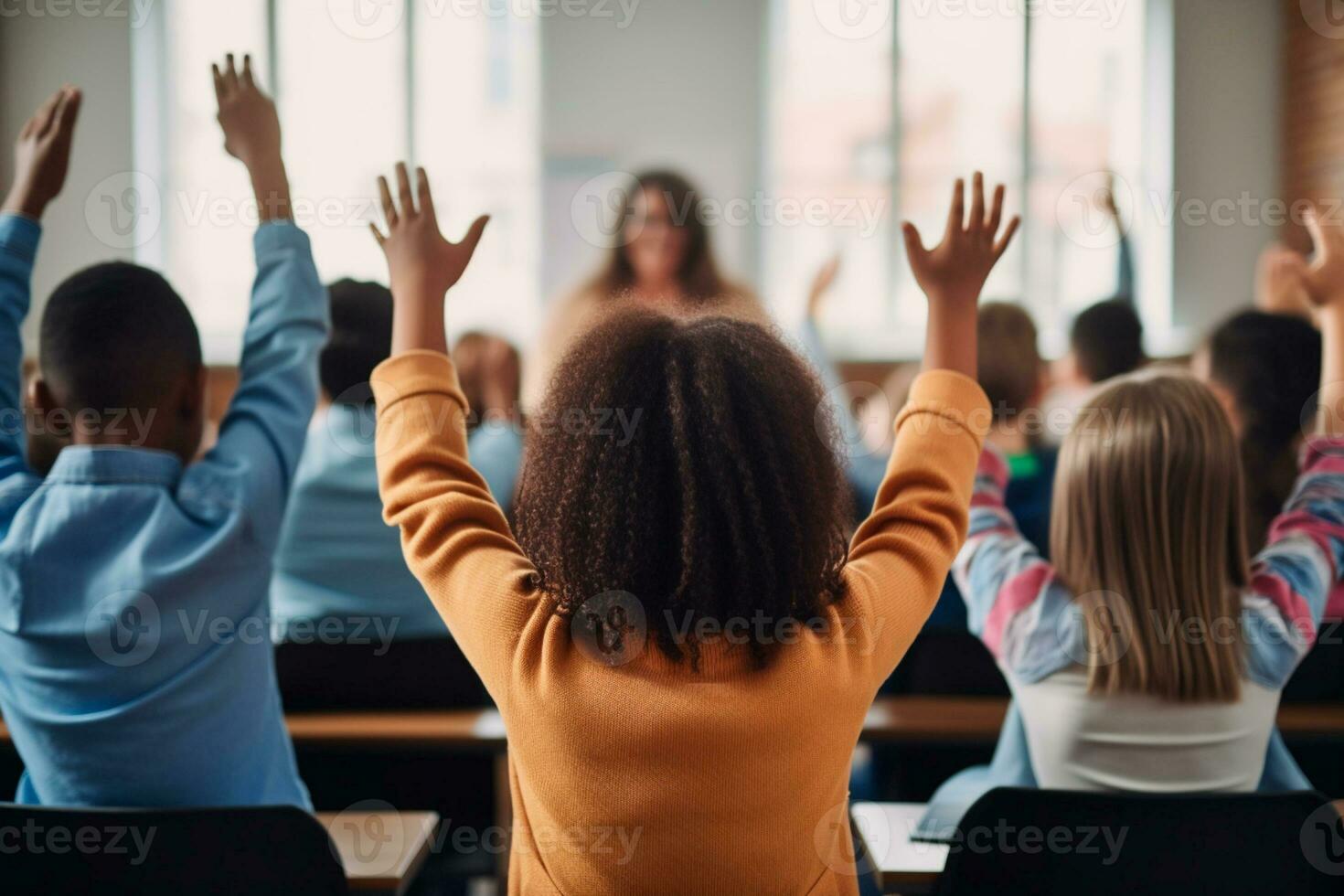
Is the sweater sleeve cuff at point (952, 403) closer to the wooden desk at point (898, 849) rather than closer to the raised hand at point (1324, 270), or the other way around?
the wooden desk at point (898, 849)

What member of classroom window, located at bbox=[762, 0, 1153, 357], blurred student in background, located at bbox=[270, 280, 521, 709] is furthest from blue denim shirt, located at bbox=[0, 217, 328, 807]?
classroom window, located at bbox=[762, 0, 1153, 357]

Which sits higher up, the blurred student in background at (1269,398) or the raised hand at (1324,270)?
the raised hand at (1324,270)

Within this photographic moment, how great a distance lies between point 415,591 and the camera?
208 centimetres

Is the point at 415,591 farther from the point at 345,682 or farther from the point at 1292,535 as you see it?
the point at 1292,535

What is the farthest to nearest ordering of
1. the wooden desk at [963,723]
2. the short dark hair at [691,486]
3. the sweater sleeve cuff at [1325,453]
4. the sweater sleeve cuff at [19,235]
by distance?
the wooden desk at [963,723], the sweater sleeve cuff at [1325,453], the sweater sleeve cuff at [19,235], the short dark hair at [691,486]

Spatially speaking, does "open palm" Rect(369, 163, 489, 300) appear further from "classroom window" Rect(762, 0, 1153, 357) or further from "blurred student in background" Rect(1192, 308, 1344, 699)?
"classroom window" Rect(762, 0, 1153, 357)

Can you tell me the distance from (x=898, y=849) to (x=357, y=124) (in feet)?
20.5

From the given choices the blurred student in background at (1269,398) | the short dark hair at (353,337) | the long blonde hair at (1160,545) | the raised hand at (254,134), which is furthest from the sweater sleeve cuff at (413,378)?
the blurred student in background at (1269,398)

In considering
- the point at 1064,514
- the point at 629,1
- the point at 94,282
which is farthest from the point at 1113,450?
the point at 629,1

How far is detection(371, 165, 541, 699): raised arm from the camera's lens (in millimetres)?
955

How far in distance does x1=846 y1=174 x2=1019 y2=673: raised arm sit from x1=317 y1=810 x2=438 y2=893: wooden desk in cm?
62

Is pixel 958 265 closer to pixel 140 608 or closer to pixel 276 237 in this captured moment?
pixel 276 237

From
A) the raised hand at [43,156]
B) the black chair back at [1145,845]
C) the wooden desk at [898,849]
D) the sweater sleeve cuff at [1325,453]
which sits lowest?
the wooden desk at [898,849]

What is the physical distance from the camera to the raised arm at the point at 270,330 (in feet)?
4.33
